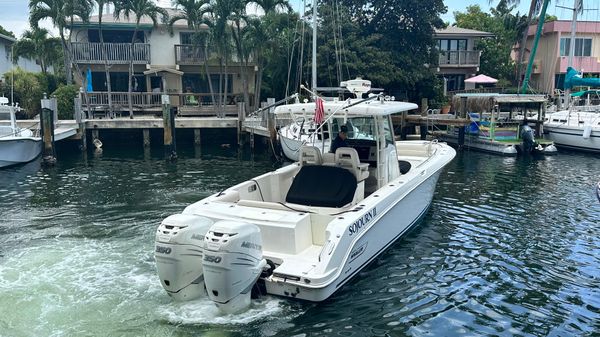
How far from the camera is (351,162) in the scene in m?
8.73

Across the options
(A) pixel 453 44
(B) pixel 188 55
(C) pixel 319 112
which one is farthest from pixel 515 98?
(B) pixel 188 55

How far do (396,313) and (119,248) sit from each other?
15.4 feet

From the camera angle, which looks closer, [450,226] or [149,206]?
[450,226]

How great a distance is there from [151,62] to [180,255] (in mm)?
26843

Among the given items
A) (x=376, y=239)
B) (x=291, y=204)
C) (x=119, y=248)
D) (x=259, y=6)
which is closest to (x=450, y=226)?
(x=376, y=239)

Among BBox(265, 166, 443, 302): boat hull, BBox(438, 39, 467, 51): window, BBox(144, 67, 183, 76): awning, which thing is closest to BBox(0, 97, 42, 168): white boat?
BBox(144, 67, 183, 76): awning

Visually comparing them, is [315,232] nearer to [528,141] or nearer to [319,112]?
[319,112]

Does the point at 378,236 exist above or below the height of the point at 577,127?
below

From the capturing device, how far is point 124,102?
2708 cm

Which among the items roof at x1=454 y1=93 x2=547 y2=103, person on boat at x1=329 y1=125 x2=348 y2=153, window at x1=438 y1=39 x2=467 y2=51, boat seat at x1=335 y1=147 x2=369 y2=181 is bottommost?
boat seat at x1=335 y1=147 x2=369 y2=181

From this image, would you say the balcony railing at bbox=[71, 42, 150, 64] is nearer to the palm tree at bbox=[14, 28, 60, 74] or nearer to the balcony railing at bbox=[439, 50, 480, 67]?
the palm tree at bbox=[14, 28, 60, 74]

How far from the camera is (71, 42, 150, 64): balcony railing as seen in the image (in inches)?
1142

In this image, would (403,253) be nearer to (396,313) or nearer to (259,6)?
(396,313)

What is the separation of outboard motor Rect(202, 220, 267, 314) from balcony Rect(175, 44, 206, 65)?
84.9ft
